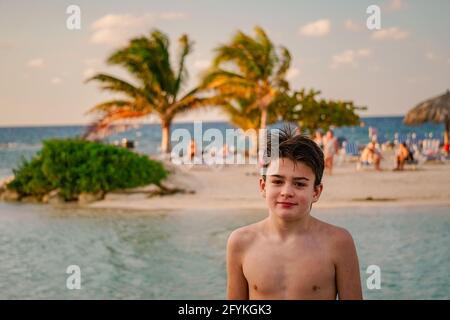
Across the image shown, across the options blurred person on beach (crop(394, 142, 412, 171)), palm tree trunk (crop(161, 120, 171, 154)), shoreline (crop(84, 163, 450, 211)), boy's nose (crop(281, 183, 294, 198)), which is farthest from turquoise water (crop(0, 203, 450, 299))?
palm tree trunk (crop(161, 120, 171, 154))

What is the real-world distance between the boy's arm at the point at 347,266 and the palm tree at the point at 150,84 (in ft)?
52.6

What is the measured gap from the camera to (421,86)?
3553 cm

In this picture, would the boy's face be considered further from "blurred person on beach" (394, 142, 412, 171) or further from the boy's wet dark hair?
"blurred person on beach" (394, 142, 412, 171)

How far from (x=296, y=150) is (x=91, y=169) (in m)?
11.5

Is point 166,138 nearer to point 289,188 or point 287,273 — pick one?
point 287,273

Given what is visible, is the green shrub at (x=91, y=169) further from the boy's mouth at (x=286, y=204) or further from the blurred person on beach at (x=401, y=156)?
the boy's mouth at (x=286, y=204)

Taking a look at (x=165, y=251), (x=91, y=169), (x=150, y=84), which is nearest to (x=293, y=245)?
(x=165, y=251)

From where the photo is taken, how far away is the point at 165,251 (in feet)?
27.9

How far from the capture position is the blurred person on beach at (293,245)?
1.69m

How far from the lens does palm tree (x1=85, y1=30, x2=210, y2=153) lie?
17.9 meters

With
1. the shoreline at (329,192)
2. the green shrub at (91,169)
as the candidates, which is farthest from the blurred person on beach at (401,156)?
the green shrub at (91,169)

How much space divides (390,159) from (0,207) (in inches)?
434

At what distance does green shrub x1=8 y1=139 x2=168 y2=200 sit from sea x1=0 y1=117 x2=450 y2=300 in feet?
3.27
